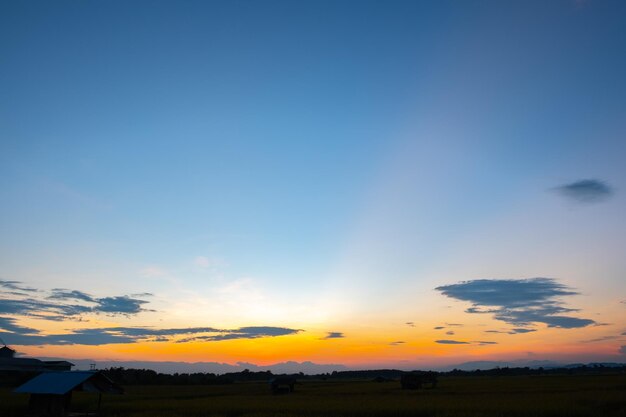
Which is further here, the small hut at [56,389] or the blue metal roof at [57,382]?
the small hut at [56,389]

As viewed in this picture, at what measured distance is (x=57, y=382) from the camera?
31.2m

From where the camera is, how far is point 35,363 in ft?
232

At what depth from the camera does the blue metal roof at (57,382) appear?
30172 mm

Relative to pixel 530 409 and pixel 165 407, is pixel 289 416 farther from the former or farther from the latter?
pixel 530 409

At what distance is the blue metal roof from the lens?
99.0 ft

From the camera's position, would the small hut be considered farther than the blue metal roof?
Yes

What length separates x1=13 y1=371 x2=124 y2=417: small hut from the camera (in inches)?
1196

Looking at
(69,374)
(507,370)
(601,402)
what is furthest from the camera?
(507,370)

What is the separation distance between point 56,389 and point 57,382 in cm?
110

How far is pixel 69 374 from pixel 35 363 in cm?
4669

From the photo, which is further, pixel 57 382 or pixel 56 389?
pixel 57 382

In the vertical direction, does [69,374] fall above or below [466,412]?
above

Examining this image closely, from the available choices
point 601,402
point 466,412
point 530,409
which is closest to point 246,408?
point 466,412

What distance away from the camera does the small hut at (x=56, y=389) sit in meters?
30.4
